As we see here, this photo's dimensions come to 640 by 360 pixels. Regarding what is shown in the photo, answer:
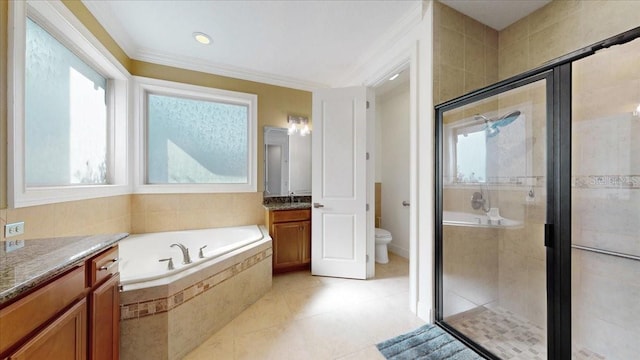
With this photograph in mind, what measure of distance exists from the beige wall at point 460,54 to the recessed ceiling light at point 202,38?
6.65 ft

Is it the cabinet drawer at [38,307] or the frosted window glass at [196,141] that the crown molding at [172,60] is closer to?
the frosted window glass at [196,141]

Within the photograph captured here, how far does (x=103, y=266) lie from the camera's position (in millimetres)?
1032

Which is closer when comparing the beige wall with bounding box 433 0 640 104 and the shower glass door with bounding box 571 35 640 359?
the shower glass door with bounding box 571 35 640 359

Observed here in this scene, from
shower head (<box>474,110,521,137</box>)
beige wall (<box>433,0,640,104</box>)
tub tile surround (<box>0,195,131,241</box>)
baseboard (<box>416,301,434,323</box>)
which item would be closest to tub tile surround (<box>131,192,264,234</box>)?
tub tile surround (<box>0,195,131,241</box>)

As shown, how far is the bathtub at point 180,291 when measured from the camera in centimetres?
131

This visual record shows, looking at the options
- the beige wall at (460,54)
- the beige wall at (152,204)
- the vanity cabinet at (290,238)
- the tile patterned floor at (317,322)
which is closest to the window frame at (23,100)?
the beige wall at (152,204)

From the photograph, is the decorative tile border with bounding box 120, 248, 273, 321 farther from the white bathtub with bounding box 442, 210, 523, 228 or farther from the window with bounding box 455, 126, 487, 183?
the window with bounding box 455, 126, 487, 183

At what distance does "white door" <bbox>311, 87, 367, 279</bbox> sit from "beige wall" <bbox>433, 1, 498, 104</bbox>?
87 centimetres

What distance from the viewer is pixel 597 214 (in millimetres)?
1420

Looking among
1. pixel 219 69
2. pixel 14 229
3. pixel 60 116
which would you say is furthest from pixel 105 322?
pixel 219 69

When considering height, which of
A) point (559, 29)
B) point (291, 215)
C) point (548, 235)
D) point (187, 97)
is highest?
point (559, 29)

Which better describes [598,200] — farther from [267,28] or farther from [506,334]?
[267,28]

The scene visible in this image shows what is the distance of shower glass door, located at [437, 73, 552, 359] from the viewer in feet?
4.94

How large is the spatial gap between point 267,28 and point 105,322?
2332 millimetres
